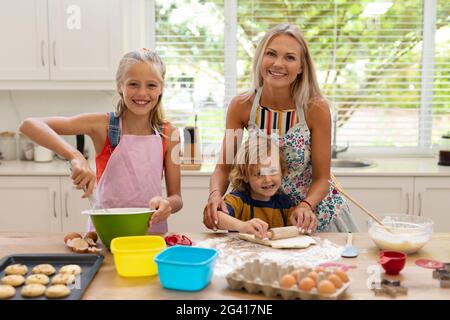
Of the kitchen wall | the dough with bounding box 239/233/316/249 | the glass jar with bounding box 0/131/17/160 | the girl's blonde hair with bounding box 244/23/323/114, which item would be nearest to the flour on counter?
the dough with bounding box 239/233/316/249

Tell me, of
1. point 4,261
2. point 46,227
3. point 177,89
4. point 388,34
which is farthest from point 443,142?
Result: point 4,261

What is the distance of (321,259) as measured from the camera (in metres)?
1.50

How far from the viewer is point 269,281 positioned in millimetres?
1270

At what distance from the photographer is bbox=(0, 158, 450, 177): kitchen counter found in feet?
9.96

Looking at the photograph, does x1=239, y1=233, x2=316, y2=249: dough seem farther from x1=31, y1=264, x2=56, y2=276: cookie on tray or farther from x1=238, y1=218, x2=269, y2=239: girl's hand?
x1=31, y1=264, x2=56, y2=276: cookie on tray

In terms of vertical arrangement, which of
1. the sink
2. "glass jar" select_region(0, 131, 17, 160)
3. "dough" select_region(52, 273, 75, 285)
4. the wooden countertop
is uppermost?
"glass jar" select_region(0, 131, 17, 160)

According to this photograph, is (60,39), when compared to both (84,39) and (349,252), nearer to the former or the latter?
(84,39)

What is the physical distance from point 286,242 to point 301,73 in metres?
0.65

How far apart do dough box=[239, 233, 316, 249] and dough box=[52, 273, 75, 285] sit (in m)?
0.53

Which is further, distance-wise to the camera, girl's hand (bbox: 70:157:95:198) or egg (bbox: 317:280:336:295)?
girl's hand (bbox: 70:157:95:198)

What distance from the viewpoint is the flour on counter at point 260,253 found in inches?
57.4

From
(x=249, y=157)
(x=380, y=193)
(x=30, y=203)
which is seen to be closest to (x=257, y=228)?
(x=249, y=157)
